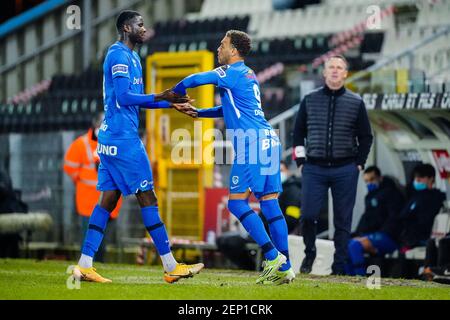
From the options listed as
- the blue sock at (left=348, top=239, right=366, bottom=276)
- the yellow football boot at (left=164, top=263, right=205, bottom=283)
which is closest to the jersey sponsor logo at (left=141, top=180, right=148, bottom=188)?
the yellow football boot at (left=164, top=263, right=205, bottom=283)

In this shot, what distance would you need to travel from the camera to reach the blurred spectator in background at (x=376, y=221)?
12195 mm

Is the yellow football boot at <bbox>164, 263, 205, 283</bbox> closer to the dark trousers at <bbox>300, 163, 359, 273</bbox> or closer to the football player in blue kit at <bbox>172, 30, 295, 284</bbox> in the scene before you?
the football player in blue kit at <bbox>172, 30, 295, 284</bbox>

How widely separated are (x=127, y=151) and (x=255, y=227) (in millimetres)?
1165

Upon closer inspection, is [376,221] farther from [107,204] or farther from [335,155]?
[107,204]

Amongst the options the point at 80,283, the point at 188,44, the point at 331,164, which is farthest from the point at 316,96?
the point at 188,44

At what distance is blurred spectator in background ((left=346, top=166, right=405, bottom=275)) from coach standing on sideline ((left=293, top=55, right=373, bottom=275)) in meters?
1.38

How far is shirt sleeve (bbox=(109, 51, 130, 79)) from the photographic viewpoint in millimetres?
8531

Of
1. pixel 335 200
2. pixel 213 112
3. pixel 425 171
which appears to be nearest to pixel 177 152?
pixel 425 171

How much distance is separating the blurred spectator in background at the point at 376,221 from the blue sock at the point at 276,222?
327cm

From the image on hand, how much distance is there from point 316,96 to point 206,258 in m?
4.50

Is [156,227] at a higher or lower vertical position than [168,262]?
higher

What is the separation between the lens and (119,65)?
855 centimetres
